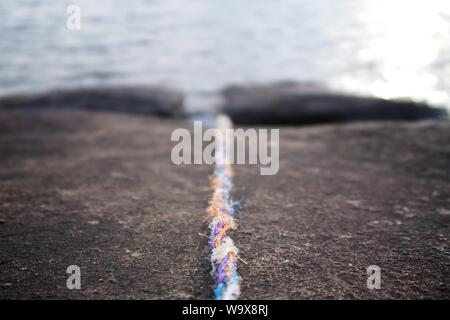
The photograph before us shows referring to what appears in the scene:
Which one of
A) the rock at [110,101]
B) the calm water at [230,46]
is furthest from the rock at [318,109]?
the calm water at [230,46]

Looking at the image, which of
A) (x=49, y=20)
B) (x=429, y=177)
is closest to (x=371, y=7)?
(x=49, y=20)

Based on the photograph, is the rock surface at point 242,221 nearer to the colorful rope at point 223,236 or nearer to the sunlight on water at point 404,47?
the colorful rope at point 223,236

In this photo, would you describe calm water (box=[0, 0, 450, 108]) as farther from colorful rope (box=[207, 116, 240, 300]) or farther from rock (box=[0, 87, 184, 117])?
colorful rope (box=[207, 116, 240, 300])

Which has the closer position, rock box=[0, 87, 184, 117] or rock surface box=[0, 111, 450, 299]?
rock surface box=[0, 111, 450, 299]

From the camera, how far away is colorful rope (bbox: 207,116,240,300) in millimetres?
1561

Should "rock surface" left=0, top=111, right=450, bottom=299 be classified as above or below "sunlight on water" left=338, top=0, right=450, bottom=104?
below

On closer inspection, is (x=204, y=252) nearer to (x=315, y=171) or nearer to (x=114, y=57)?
(x=315, y=171)

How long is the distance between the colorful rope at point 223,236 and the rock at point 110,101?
105 inches

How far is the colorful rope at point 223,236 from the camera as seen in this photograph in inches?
61.4

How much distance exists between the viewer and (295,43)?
9859 mm

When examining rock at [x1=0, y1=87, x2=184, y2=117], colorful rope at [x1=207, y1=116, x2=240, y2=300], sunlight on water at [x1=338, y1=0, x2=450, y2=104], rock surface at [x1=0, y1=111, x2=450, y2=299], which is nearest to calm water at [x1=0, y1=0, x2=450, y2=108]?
sunlight on water at [x1=338, y1=0, x2=450, y2=104]

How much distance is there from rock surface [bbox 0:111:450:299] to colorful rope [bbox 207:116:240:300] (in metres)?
0.04

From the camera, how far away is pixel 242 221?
2078 mm
